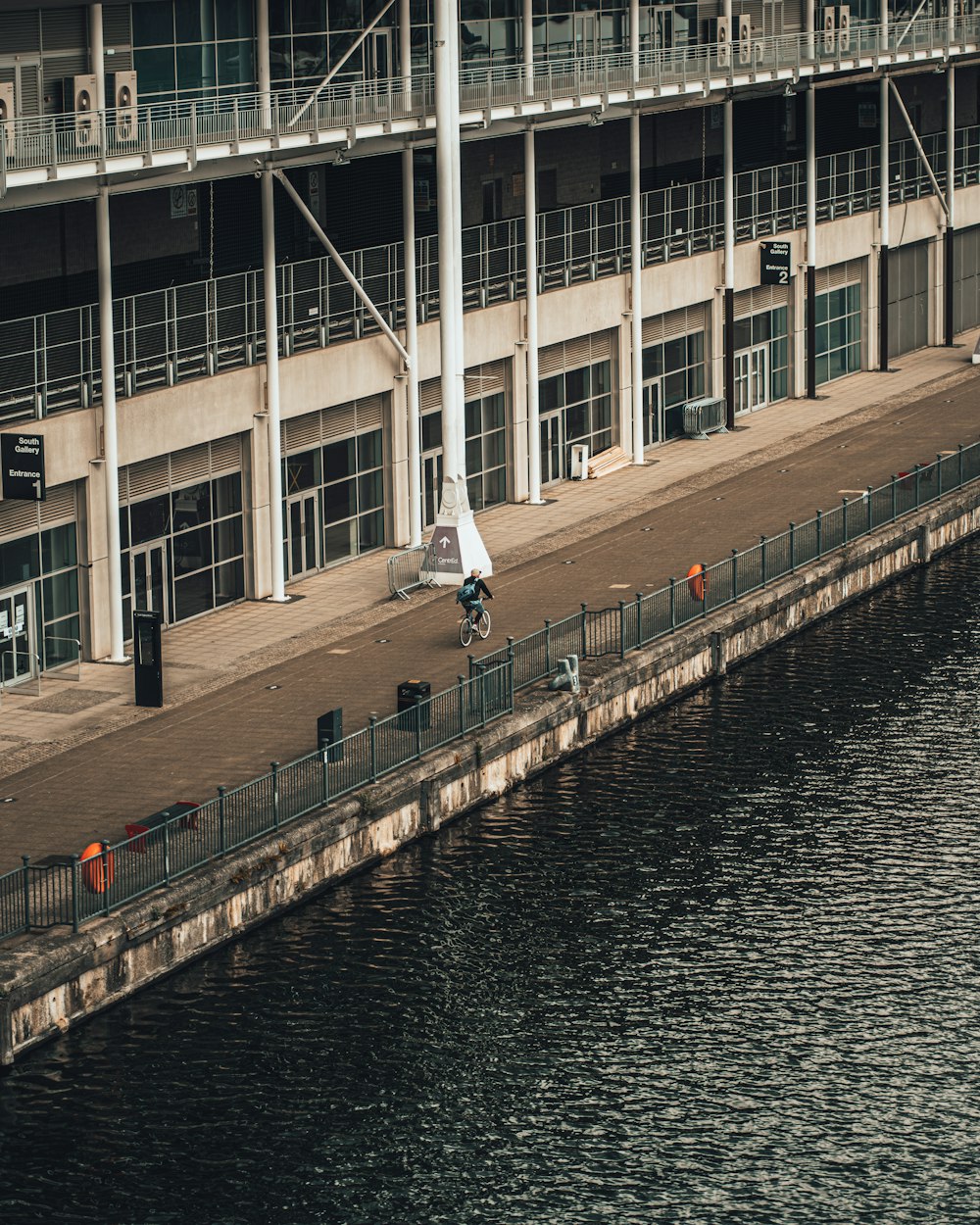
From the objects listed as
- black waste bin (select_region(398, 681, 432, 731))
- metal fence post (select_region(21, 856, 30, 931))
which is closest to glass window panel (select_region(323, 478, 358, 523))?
black waste bin (select_region(398, 681, 432, 731))

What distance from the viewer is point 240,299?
53.6 metres

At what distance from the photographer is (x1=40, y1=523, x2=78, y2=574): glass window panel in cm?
4875

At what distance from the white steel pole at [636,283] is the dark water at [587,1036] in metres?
23.3

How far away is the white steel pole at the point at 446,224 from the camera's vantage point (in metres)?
54.2

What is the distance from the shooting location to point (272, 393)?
5362 centimetres

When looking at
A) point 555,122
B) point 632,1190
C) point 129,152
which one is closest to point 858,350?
point 555,122

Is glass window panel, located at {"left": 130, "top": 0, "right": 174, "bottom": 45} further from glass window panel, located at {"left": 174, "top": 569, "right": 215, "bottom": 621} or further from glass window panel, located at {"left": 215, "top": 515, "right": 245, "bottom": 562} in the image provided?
glass window panel, located at {"left": 174, "top": 569, "right": 215, "bottom": 621}

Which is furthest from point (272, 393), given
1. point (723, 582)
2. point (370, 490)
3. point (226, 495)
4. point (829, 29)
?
point (829, 29)

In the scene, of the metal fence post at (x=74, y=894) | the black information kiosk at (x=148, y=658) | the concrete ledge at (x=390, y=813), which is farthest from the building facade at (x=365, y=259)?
the metal fence post at (x=74, y=894)

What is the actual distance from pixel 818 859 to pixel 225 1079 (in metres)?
11.9

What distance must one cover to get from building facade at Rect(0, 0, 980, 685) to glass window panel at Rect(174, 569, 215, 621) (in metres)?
0.08

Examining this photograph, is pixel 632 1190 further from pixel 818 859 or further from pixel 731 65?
pixel 731 65

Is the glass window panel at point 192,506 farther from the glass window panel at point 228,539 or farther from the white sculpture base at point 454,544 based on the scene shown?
the white sculpture base at point 454,544

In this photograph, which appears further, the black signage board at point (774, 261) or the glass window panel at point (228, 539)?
the black signage board at point (774, 261)
